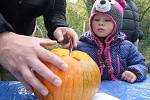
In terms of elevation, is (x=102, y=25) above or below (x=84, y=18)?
above

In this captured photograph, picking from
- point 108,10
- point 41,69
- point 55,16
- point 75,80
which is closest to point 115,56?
point 108,10

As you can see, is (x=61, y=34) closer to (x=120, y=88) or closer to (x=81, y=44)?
(x=120, y=88)

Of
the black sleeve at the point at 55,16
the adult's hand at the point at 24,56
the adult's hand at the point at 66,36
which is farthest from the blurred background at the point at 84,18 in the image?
the adult's hand at the point at 24,56

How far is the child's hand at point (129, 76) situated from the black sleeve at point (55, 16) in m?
0.53

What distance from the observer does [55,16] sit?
186 cm

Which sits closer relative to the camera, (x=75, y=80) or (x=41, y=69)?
(x=41, y=69)

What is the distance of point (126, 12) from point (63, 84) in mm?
2209

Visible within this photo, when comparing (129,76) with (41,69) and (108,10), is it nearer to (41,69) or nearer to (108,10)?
(108,10)

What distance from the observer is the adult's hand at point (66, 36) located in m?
1.51

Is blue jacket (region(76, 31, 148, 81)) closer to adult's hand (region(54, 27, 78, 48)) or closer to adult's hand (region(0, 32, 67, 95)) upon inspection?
adult's hand (region(54, 27, 78, 48))

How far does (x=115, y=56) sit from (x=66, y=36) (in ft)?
2.90

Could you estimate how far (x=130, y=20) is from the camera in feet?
10.9

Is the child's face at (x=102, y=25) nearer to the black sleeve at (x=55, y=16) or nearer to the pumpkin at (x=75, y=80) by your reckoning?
the black sleeve at (x=55, y=16)


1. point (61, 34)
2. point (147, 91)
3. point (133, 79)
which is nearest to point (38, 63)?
point (61, 34)
